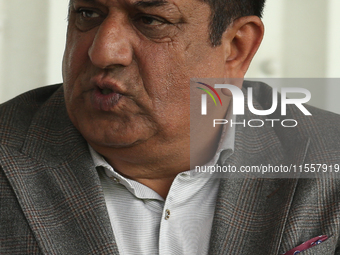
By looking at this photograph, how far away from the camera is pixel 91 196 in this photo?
1190 mm

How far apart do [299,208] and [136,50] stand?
58 cm

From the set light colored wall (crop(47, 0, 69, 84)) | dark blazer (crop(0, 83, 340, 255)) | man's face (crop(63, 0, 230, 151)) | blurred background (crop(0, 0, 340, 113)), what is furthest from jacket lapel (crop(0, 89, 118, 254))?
blurred background (crop(0, 0, 340, 113))

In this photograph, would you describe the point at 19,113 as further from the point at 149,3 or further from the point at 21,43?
the point at 21,43

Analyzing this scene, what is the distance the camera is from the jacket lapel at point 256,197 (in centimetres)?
120

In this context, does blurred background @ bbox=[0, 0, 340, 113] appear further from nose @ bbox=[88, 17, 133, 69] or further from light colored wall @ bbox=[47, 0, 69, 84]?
nose @ bbox=[88, 17, 133, 69]

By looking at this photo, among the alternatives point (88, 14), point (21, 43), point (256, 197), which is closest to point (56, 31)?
point (21, 43)

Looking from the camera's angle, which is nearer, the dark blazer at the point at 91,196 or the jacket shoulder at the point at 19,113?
the dark blazer at the point at 91,196

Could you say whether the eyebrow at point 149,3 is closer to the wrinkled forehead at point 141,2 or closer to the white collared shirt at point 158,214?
the wrinkled forehead at point 141,2

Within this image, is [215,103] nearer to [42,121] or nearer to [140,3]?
[140,3]

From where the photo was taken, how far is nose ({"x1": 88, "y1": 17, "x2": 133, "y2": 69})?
1088mm

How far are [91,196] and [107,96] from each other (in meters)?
0.26

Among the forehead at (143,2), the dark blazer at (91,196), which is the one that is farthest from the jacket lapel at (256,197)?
the forehead at (143,2)

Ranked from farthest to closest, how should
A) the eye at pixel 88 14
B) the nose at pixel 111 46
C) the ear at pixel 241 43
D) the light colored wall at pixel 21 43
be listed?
the light colored wall at pixel 21 43, the ear at pixel 241 43, the eye at pixel 88 14, the nose at pixel 111 46

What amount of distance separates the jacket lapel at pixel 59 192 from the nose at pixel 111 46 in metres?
0.29
